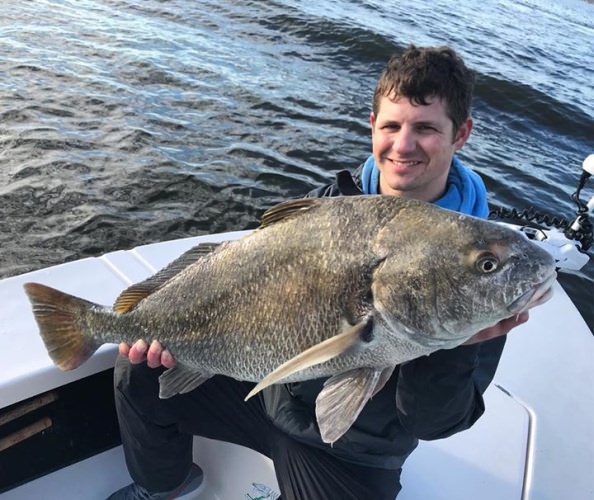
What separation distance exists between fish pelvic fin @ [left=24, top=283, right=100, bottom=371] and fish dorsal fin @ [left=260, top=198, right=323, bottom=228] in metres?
0.88

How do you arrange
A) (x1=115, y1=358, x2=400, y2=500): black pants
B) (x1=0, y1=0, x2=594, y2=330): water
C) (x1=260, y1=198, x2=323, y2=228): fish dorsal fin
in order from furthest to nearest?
(x1=0, y1=0, x2=594, y2=330): water, (x1=115, y1=358, x2=400, y2=500): black pants, (x1=260, y1=198, x2=323, y2=228): fish dorsal fin

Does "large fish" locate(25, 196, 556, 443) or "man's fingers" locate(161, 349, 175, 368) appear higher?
"large fish" locate(25, 196, 556, 443)

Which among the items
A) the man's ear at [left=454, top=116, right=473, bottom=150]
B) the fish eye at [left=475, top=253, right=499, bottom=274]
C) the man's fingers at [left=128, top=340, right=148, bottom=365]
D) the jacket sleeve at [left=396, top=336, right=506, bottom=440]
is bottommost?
the man's fingers at [left=128, top=340, right=148, bottom=365]

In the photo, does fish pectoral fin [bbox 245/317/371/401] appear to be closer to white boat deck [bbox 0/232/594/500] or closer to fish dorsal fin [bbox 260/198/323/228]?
fish dorsal fin [bbox 260/198/323/228]

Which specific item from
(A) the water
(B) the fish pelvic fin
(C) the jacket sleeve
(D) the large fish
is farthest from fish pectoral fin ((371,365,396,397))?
(A) the water

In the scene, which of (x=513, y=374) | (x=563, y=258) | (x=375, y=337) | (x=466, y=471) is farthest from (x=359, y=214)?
(x=563, y=258)

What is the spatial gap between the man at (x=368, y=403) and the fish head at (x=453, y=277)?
1.34ft

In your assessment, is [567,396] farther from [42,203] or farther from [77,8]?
[77,8]

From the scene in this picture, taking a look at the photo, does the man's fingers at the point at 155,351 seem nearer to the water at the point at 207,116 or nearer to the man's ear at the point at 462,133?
the man's ear at the point at 462,133

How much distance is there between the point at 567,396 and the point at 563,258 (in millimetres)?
1779

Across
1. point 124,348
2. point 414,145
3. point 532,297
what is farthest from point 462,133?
point 124,348

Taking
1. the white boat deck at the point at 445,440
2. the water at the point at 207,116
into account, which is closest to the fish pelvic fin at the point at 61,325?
the white boat deck at the point at 445,440

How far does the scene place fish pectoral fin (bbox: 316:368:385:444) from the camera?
189cm

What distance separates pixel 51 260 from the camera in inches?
247
